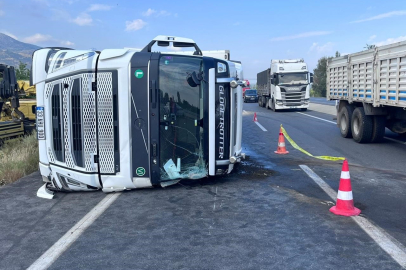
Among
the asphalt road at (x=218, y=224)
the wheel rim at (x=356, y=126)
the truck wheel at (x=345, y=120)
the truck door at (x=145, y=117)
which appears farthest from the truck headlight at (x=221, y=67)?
the truck wheel at (x=345, y=120)

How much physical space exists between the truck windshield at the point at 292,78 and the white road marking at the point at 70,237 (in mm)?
21770

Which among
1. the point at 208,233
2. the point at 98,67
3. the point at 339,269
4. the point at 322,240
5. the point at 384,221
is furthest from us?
the point at 98,67

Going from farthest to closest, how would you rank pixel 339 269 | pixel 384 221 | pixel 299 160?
pixel 299 160
pixel 384 221
pixel 339 269

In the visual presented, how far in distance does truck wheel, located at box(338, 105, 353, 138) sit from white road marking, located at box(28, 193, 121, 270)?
9.10 metres

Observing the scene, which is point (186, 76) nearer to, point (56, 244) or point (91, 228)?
point (91, 228)

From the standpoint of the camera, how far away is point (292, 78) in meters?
26.4

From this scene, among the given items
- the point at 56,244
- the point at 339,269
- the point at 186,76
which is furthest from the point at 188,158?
the point at 339,269

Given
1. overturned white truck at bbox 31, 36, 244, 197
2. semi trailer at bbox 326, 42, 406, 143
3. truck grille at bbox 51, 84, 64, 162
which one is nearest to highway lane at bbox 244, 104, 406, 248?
semi trailer at bbox 326, 42, 406, 143

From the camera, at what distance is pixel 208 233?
4.62m

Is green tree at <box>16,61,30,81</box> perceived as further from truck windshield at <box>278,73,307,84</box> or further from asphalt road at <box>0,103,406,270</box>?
asphalt road at <box>0,103,406,270</box>

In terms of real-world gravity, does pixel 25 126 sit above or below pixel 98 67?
below

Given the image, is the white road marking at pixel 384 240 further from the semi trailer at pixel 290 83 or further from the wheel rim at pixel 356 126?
the semi trailer at pixel 290 83

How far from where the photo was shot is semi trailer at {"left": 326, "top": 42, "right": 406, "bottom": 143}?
31.0 feet

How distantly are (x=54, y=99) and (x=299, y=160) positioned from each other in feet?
18.2
